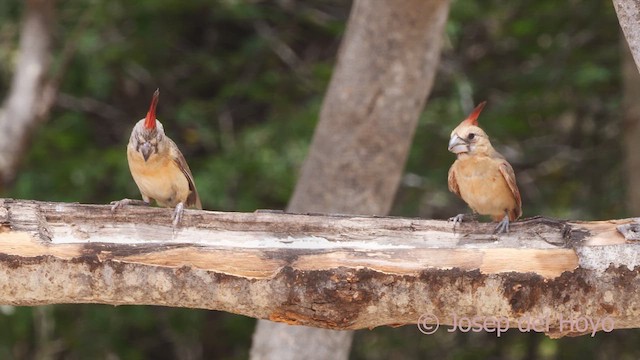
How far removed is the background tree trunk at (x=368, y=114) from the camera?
18.5 feet

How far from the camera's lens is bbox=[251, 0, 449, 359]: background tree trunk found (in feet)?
18.5

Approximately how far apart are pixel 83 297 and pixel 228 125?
14.7 feet

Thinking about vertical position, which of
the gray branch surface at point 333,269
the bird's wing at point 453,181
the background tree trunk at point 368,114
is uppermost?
the background tree trunk at point 368,114

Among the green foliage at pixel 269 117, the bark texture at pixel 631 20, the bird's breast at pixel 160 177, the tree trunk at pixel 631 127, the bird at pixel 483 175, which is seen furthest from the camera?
the green foliage at pixel 269 117

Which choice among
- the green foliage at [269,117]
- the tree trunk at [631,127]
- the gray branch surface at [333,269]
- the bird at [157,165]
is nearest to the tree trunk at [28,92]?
the green foliage at [269,117]

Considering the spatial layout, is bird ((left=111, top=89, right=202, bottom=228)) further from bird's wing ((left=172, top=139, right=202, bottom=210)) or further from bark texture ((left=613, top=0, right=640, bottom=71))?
bark texture ((left=613, top=0, right=640, bottom=71))

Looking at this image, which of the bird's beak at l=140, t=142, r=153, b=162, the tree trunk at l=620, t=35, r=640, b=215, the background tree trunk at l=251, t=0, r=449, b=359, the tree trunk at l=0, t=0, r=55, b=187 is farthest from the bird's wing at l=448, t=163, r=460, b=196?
the tree trunk at l=0, t=0, r=55, b=187

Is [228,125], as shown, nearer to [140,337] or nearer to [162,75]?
[162,75]

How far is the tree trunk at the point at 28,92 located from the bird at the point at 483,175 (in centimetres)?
319

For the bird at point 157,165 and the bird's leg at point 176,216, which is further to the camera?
the bird at point 157,165

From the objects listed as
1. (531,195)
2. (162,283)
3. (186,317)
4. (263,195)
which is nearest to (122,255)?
(162,283)

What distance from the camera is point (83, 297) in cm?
348

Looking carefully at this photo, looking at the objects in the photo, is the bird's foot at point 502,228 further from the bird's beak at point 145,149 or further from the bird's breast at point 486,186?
the bird's beak at point 145,149

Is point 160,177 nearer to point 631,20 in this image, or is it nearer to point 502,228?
point 502,228
